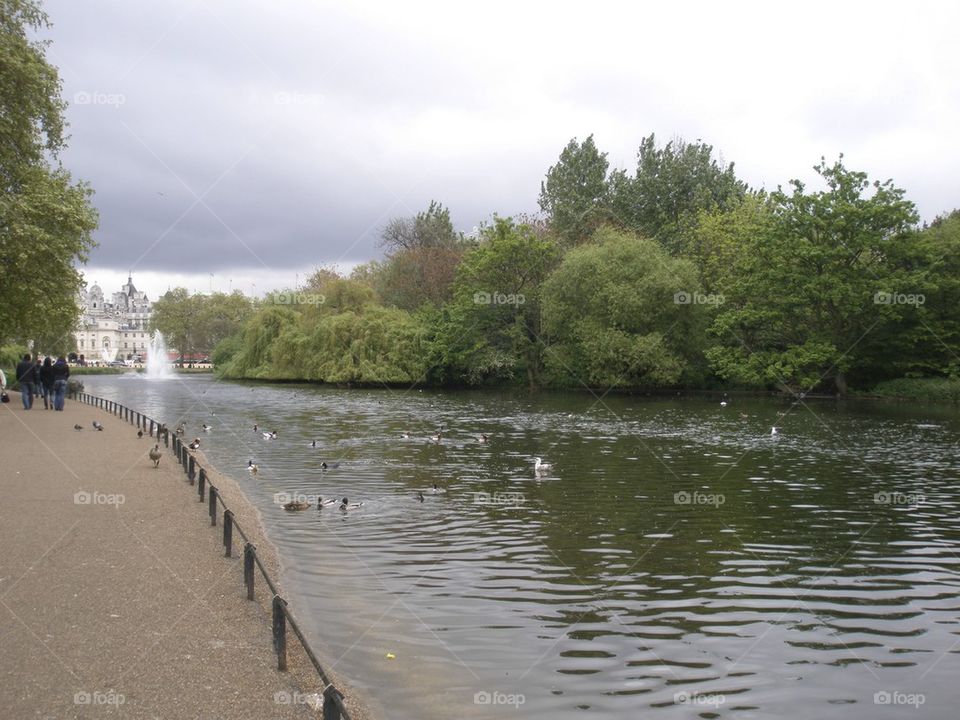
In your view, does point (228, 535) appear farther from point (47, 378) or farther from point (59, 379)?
point (47, 378)

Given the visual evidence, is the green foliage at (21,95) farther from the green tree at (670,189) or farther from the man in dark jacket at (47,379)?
the green tree at (670,189)

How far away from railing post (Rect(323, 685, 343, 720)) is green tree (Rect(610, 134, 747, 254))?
70133 mm

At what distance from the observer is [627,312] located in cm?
5694

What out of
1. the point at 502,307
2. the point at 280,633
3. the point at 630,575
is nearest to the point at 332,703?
the point at 280,633

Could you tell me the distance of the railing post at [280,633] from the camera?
311 inches

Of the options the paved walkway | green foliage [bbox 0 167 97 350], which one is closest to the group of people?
green foliage [bbox 0 167 97 350]

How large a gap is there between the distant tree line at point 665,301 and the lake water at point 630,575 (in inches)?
1045

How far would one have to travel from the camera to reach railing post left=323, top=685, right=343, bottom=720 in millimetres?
5797

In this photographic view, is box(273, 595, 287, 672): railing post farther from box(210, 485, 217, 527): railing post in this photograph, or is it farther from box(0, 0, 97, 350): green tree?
box(0, 0, 97, 350): green tree

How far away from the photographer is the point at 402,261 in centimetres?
8681

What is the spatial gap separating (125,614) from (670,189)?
2914 inches

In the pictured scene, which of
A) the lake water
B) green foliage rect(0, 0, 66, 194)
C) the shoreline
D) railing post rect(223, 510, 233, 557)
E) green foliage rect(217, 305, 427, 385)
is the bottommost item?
the lake water

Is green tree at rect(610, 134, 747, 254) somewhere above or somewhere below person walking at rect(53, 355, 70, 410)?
above

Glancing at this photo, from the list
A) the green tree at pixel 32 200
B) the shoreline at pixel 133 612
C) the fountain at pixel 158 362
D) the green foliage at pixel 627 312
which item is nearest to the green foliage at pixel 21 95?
the green tree at pixel 32 200
